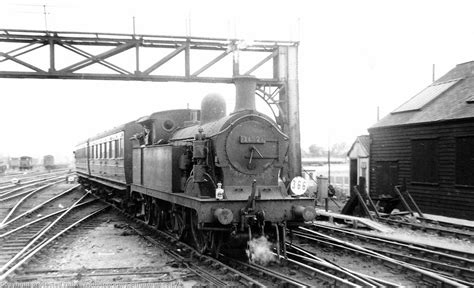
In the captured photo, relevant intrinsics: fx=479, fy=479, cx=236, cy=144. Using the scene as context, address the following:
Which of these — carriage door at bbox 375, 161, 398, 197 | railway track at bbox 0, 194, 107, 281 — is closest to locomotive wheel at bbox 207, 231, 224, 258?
railway track at bbox 0, 194, 107, 281

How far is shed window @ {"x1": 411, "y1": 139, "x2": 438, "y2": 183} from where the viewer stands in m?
17.2

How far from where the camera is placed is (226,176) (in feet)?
28.8

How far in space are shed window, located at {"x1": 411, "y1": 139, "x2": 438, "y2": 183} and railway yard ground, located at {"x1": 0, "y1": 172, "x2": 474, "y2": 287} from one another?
4541 millimetres

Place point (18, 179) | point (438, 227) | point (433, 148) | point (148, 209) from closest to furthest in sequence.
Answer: point (148, 209), point (438, 227), point (433, 148), point (18, 179)

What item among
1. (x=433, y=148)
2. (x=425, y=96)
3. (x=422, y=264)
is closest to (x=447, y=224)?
(x=433, y=148)

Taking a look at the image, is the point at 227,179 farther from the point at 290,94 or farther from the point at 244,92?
the point at 290,94

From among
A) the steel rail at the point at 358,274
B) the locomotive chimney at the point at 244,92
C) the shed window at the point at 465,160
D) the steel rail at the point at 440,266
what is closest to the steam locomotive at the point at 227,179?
the locomotive chimney at the point at 244,92

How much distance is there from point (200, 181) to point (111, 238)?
4.07 metres

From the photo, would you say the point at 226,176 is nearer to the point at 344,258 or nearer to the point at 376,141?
the point at 344,258

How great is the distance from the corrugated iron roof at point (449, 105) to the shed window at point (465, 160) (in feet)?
2.77

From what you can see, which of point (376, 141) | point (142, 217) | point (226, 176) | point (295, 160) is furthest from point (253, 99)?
point (376, 141)

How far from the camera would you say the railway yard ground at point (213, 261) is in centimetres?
738

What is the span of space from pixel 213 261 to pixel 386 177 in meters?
13.7

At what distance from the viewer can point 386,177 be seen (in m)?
20.2
